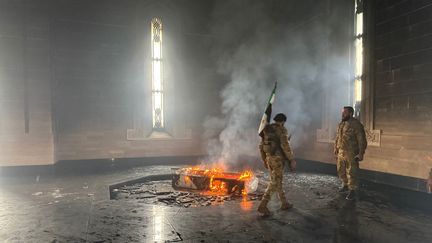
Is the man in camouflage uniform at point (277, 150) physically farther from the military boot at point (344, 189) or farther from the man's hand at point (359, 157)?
the military boot at point (344, 189)

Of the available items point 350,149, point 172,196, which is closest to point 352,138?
point 350,149

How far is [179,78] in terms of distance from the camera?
1270 cm

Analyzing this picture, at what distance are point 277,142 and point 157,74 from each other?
8170mm

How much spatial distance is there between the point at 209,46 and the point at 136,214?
29.8 ft

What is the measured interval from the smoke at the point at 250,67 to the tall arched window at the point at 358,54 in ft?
8.77

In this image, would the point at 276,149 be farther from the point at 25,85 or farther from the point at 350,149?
the point at 25,85

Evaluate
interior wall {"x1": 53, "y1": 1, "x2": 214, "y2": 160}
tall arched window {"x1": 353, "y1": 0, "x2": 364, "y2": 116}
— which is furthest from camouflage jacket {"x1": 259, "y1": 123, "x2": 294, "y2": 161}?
interior wall {"x1": 53, "y1": 1, "x2": 214, "y2": 160}

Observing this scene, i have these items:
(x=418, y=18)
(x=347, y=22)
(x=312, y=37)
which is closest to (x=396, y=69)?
(x=418, y=18)

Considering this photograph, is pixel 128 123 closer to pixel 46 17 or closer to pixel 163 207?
pixel 46 17

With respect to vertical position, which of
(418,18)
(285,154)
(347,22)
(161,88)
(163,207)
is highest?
(347,22)

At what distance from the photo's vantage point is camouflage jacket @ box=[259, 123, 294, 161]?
18.1ft

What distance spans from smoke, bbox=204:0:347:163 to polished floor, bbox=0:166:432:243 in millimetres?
6154

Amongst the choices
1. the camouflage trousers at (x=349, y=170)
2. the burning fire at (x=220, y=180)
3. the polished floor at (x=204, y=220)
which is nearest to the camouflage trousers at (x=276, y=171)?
the polished floor at (x=204, y=220)

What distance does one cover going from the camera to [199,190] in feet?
25.0
